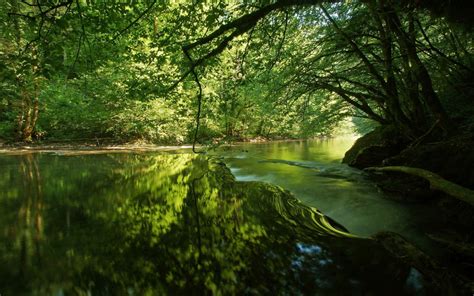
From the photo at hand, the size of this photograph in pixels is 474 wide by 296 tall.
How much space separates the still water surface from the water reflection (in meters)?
0.01

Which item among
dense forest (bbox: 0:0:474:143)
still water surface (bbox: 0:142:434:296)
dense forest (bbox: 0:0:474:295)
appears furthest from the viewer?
dense forest (bbox: 0:0:474:143)

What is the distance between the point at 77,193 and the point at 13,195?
4.34 ft

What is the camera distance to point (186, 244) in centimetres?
436

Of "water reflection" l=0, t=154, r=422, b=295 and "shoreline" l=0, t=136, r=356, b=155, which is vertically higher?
"shoreline" l=0, t=136, r=356, b=155

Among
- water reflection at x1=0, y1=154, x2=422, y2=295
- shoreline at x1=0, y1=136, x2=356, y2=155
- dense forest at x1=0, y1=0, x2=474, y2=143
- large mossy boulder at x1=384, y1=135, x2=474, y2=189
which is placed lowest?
water reflection at x1=0, y1=154, x2=422, y2=295

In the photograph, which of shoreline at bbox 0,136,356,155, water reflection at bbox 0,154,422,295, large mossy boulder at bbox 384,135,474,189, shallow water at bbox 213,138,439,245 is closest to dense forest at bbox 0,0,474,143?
large mossy boulder at bbox 384,135,474,189

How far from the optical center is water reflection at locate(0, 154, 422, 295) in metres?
3.28

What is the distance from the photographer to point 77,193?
728cm

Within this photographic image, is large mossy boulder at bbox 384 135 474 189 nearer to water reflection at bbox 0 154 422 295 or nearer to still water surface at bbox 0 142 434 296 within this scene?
still water surface at bbox 0 142 434 296

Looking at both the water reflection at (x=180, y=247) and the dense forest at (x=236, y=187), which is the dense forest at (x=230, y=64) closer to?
the dense forest at (x=236, y=187)

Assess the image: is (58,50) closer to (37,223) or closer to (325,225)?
(37,223)

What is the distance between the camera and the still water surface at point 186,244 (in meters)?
3.27

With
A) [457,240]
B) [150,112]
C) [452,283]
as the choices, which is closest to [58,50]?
[452,283]

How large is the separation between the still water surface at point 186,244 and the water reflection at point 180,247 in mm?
14
